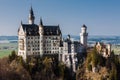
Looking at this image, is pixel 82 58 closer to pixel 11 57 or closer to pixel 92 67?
pixel 92 67

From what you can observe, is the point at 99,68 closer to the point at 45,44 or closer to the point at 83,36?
the point at 83,36

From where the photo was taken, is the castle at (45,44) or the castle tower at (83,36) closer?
the castle at (45,44)

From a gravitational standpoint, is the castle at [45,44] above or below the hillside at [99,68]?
above

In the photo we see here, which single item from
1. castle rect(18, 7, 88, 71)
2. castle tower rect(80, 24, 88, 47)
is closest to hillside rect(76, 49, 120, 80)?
castle rect(18, 7, 88, 71)

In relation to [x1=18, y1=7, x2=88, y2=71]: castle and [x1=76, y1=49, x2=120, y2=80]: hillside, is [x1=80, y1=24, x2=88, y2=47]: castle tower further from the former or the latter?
Answer: [x1=76, y1=49, x2=120, y2=80]: hillside

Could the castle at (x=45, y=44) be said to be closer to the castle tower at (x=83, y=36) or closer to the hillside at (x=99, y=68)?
the castle tower at (x=83, y=36)

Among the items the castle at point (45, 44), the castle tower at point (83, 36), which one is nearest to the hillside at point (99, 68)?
the castle at point (45, 44)

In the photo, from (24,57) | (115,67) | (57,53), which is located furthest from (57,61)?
(115,67)

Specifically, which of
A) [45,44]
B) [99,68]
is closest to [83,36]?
[45,44]

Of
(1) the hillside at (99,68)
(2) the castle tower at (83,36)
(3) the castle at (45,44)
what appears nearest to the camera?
(1) the hillside at (99,68)
